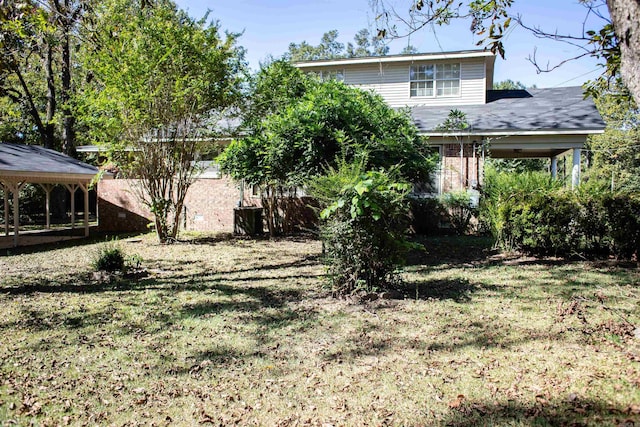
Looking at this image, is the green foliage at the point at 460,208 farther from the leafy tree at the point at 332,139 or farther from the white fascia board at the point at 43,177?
the white fascia board at the point at 43,177

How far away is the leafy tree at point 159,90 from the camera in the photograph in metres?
11.1

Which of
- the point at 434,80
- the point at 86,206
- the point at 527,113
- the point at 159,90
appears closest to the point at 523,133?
the point at 527,113

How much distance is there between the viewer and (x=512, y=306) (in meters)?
5.94

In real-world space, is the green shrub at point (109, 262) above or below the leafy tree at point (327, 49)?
below

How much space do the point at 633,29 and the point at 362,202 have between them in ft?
10.5

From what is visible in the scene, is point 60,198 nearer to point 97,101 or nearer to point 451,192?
point 97,101

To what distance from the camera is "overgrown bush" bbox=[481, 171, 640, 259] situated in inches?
332

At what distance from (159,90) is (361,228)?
760 cm

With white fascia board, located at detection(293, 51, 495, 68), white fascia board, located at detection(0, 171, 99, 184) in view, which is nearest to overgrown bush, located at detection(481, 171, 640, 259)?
white fascia board, located at detection(293, 51, 495, 68)

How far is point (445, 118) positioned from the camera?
15867mm

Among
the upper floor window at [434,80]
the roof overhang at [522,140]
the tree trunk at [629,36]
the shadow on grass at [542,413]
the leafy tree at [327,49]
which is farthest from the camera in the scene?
the leafy tree at [327,49]

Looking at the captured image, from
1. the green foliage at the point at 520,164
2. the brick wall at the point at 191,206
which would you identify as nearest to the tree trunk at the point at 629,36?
the brick wall at the point at 191,206

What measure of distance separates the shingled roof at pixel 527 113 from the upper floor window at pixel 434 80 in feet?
2.93

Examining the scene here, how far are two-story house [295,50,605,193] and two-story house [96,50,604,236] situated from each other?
3 centimetres
